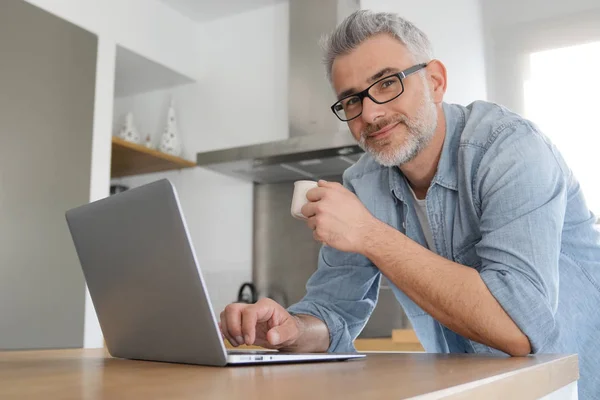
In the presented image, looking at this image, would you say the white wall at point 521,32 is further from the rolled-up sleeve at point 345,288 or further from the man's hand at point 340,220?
the man's hand at point 340,220

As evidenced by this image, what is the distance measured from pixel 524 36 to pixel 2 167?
2350mm

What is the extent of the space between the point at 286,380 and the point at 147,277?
0.26 meters

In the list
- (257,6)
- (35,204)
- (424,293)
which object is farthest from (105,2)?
(424,293)

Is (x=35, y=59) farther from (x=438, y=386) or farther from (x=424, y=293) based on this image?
(x=438, y=386)

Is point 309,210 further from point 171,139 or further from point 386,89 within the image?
point 171,139

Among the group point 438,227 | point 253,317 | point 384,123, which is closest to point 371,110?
point 384,123

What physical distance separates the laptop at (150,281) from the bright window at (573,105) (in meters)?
2.09

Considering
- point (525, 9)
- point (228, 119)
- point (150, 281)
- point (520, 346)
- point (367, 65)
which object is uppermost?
point (525, 9)

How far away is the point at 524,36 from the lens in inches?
108

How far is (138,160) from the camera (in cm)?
304

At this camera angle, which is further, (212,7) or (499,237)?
(212,7)

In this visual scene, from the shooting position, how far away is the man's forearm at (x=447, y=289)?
2.81 feet

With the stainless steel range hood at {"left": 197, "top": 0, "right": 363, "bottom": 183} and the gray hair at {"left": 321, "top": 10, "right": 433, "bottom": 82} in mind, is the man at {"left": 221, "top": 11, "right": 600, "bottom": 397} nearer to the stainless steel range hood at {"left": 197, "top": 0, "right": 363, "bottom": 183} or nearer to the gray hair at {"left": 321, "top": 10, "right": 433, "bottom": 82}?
the gray hair at {"left": 321, "top": 10, "right": 433, "bottom": 82}

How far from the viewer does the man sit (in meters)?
0.89
